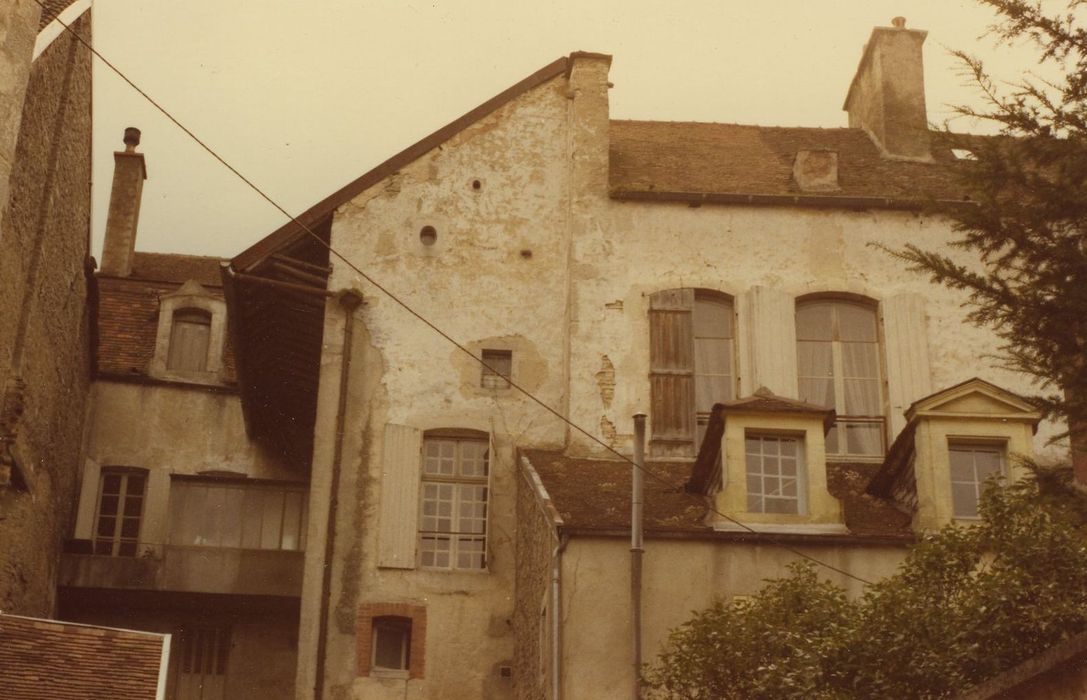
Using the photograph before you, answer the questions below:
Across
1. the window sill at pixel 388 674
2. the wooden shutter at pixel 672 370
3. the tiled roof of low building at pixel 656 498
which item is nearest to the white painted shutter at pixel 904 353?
the tiled roof of low building at pixel 656 498

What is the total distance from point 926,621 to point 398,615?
8887mm

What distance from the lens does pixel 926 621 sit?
11.6m

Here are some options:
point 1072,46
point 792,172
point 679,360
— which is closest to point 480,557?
point 679,360

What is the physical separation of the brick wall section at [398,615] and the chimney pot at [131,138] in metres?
17.6

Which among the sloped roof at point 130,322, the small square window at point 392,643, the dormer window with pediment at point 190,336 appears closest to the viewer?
the small square window at point 392,643

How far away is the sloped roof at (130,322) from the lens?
85.9 ft

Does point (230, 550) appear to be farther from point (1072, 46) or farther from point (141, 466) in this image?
point (1072, 46)

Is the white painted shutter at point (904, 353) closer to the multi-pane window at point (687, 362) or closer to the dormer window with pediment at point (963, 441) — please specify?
the multi-pane window at point (687, 362)

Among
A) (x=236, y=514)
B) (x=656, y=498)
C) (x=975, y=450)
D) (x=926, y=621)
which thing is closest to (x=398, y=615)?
(x=656, y=498)

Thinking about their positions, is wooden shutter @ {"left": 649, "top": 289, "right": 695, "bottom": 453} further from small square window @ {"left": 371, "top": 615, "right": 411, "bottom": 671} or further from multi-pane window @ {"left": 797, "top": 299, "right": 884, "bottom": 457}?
small square window @ {"left": 371, "top": 615, "right": 411, "bottom": 671}

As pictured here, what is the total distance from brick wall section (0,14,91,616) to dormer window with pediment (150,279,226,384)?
2.77m

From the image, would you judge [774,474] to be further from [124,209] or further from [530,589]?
[124,209]

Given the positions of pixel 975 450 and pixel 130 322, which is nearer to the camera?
pixel 975 450

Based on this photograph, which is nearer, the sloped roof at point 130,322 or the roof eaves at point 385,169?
the roof eaves at point 385,169
